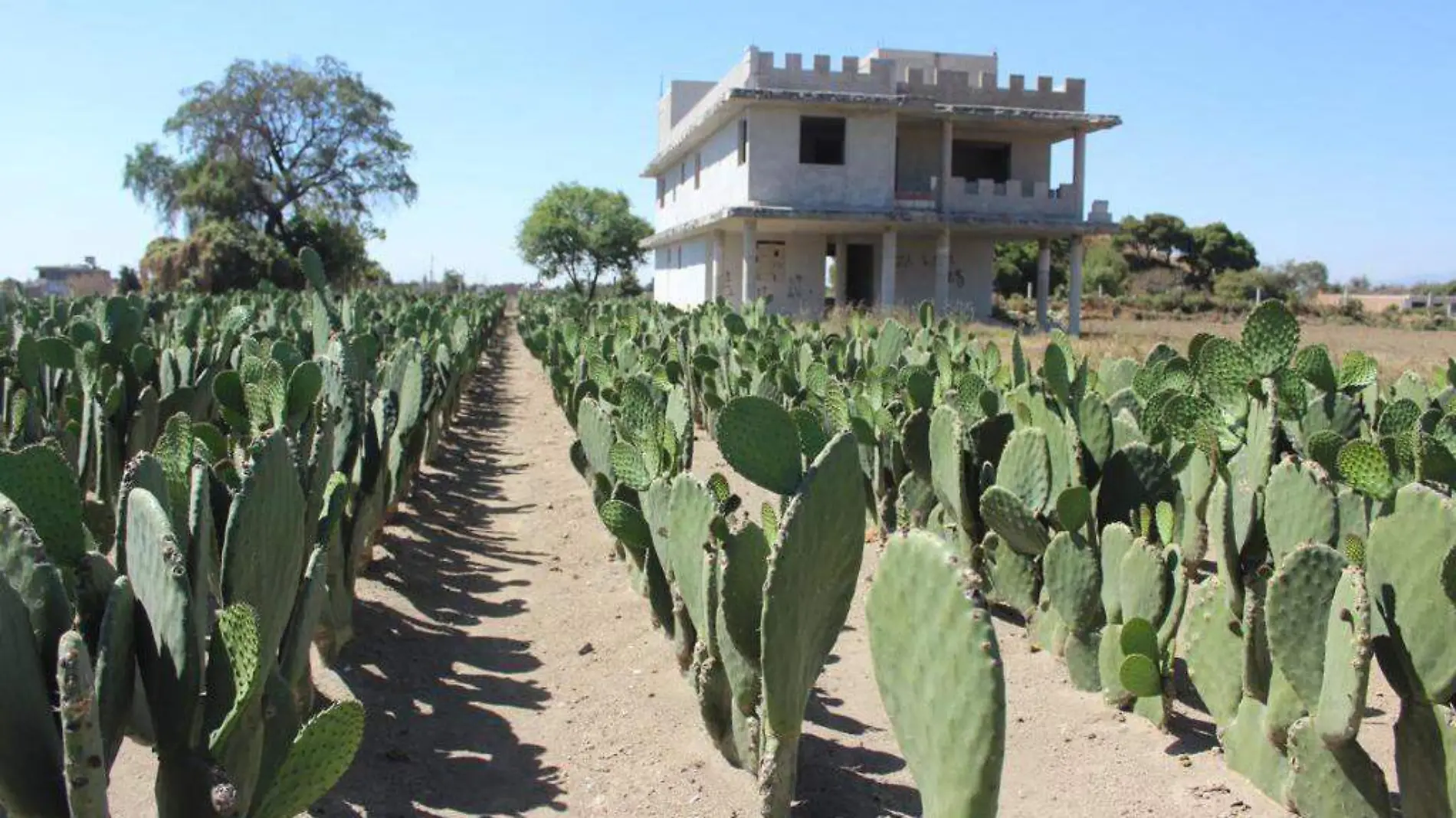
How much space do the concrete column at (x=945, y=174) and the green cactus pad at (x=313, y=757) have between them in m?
23.2

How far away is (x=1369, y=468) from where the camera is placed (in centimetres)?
325

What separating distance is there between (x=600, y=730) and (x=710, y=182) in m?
24.6

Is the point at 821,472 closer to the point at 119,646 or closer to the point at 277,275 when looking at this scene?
the point at 119,646

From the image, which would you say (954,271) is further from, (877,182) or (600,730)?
(600,730)

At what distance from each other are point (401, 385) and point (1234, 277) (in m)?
55.0

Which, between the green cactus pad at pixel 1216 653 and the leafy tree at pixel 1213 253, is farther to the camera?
the leafy tree at pixel 1213 253

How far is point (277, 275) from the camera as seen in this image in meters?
36.3

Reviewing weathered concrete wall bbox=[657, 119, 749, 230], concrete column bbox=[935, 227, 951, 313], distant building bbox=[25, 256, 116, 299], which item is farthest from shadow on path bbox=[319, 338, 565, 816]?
concrete column bbox=[935, 227, 951, 313]

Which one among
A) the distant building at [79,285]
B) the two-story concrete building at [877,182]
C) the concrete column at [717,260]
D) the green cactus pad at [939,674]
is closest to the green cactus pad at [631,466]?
the green cactus pad at [939,674]

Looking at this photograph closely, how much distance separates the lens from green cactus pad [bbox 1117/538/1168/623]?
11.2 feet

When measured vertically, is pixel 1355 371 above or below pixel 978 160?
below

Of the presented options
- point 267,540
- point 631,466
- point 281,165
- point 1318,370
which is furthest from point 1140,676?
point 281,165

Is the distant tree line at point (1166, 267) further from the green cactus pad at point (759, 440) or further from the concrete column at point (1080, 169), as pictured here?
the green cactus pad at point (759, 440)

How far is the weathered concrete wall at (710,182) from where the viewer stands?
2477 centimetres
